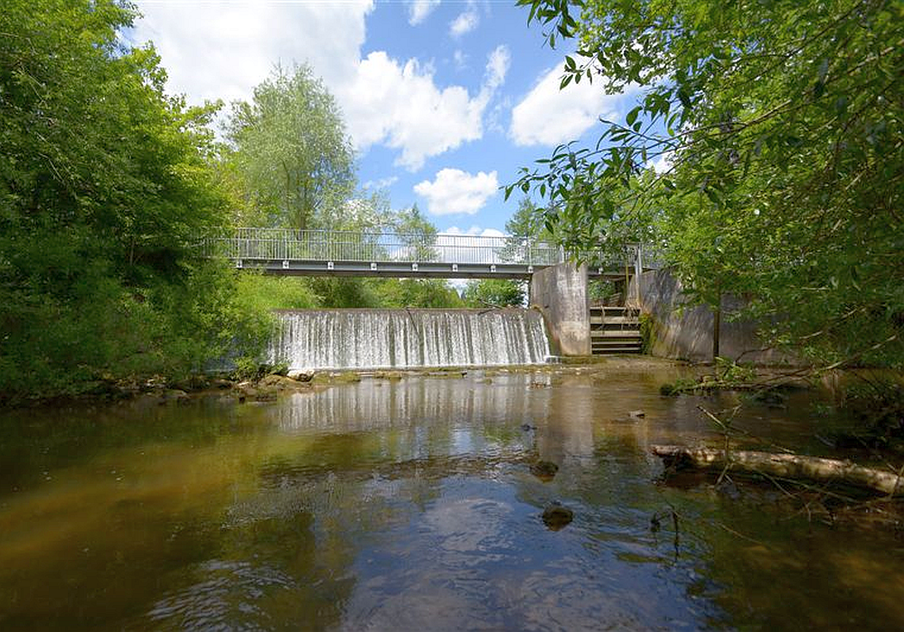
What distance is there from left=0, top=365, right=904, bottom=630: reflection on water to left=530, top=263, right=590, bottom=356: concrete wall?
1319 centimetres

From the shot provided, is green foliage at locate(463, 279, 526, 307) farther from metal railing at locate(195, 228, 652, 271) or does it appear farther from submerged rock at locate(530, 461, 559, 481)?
submerged rock at locate(530, 461, 559, 481)

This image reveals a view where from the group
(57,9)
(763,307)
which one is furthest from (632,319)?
(57,9)

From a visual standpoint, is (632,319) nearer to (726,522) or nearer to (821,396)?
(821,396)

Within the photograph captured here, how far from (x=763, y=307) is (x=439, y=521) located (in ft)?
15.5

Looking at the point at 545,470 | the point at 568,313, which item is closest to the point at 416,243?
the point at 568,313

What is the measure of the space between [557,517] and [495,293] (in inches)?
1829

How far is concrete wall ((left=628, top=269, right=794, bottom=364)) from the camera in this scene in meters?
15.5

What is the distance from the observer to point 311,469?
16.9ft

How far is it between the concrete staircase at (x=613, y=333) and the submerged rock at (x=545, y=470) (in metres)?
16.4

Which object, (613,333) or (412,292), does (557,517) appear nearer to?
(613,333)

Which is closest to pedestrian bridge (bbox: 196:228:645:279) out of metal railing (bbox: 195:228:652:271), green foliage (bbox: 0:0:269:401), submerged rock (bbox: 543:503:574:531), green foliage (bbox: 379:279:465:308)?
metal railing (bbox: 195:228:652:271)

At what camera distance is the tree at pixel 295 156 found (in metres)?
26.9

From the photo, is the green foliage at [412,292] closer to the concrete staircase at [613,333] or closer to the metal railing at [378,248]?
the metal railing at [378,248]

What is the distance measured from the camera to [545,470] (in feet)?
15.6
